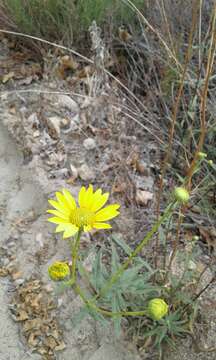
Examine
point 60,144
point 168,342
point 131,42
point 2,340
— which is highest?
point 131,42

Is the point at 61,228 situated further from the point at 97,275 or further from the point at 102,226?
the point at 97,275

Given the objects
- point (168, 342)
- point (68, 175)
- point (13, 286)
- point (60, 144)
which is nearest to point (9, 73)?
point (60, 144)

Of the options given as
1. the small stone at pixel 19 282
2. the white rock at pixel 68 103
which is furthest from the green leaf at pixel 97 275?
the white rock at pixel 68 103

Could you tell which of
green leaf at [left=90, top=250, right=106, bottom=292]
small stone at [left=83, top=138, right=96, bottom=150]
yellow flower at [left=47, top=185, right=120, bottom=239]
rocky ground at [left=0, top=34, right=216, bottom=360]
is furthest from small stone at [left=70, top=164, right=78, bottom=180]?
yellow flower at [left=47, top=185, right=120, bottom=239]

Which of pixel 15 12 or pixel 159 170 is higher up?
pixel 15 12

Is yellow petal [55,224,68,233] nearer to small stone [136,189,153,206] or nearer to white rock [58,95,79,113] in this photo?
small stone [136,189,153,206]

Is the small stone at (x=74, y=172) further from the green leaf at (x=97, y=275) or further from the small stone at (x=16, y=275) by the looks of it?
the green leaf at (x=97, y=275)

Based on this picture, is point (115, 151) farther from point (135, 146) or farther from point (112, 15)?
point (112, 15)

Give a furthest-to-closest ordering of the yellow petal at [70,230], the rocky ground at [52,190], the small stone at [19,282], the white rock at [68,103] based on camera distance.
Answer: the white rock at [68,103]
the small stone at [19,282]
the rocky ground at [52,190]
the yellow petal at [70,230]
